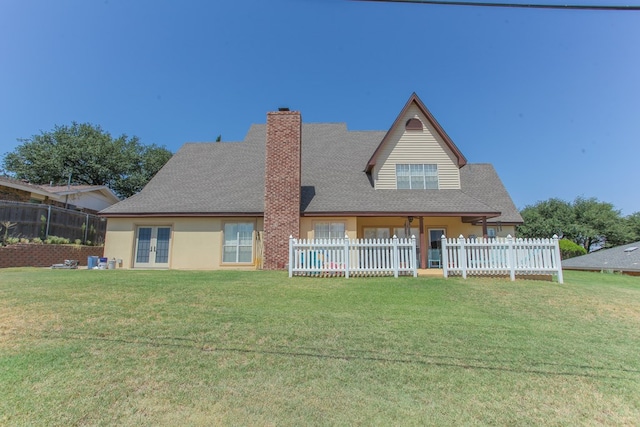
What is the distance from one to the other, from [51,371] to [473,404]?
4789 millimetres

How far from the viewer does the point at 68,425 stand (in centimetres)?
310

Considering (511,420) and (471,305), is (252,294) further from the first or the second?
(511,420)

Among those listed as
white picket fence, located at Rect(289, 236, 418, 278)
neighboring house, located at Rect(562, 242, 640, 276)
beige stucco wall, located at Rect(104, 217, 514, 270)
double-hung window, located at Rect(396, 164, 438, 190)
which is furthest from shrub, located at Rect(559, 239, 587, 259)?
white picket fence, located at Rect(289, 236, 418, 278)

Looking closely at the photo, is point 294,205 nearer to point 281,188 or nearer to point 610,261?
point 281,188

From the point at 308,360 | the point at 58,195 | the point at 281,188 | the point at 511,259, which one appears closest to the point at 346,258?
the point at 281,188

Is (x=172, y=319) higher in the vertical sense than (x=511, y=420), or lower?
higher

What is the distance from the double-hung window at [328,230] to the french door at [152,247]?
654cm

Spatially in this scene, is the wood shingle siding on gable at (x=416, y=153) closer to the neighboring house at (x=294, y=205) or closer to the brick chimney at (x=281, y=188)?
the neighboring house at (x=294, y=205)

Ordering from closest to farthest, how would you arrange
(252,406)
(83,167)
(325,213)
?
(252,406) < (325,213) < (83,167)

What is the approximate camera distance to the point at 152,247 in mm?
14977

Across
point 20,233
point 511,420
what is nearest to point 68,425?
point 511,420

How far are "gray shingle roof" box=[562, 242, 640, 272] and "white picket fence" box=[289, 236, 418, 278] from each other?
16.7 metres

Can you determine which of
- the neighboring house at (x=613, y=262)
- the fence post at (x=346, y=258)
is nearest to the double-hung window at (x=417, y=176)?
the fence post at (x=346, y=258)

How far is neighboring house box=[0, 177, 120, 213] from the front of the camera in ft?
61.5
